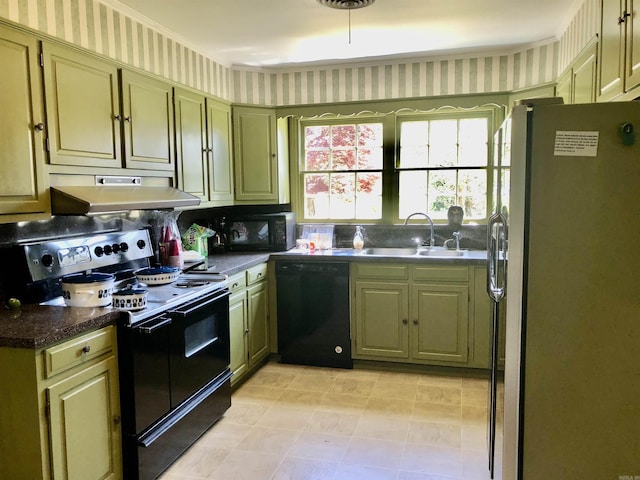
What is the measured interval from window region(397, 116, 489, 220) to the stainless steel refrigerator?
2.49 m

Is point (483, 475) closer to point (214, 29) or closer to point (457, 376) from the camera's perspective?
point (457, 376)

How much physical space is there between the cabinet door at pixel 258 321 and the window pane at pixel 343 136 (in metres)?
1.48

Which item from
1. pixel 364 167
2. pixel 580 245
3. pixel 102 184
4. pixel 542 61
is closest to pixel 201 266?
pixel 102 184

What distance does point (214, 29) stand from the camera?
318 cm

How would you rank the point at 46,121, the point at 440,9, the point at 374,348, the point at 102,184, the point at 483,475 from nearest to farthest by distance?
the point at 46,121
the point at 483,475
the point at 102,184
the point at 440,9
the point at 374,348

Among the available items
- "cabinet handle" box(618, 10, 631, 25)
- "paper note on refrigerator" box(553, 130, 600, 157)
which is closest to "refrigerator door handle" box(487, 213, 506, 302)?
"paper note on refrigerator" box(553, 130, 600, 157)

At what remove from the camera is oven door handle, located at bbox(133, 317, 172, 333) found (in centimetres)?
216

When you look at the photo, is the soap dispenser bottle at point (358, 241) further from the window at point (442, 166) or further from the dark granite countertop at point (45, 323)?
the dark granite countertop at point (45, 323)

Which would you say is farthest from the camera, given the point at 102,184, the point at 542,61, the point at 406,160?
the point at 406,160

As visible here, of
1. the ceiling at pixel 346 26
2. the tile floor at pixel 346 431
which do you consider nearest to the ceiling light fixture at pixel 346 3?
the ceiling at pixel 346 26

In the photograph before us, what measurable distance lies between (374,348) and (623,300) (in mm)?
2341

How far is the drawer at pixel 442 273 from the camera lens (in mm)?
3535

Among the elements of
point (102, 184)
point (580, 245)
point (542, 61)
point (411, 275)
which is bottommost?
point (411, 275)

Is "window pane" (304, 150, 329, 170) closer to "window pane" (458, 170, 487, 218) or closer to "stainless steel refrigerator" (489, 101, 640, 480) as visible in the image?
"window pane" (458, 170, 487, 218)
